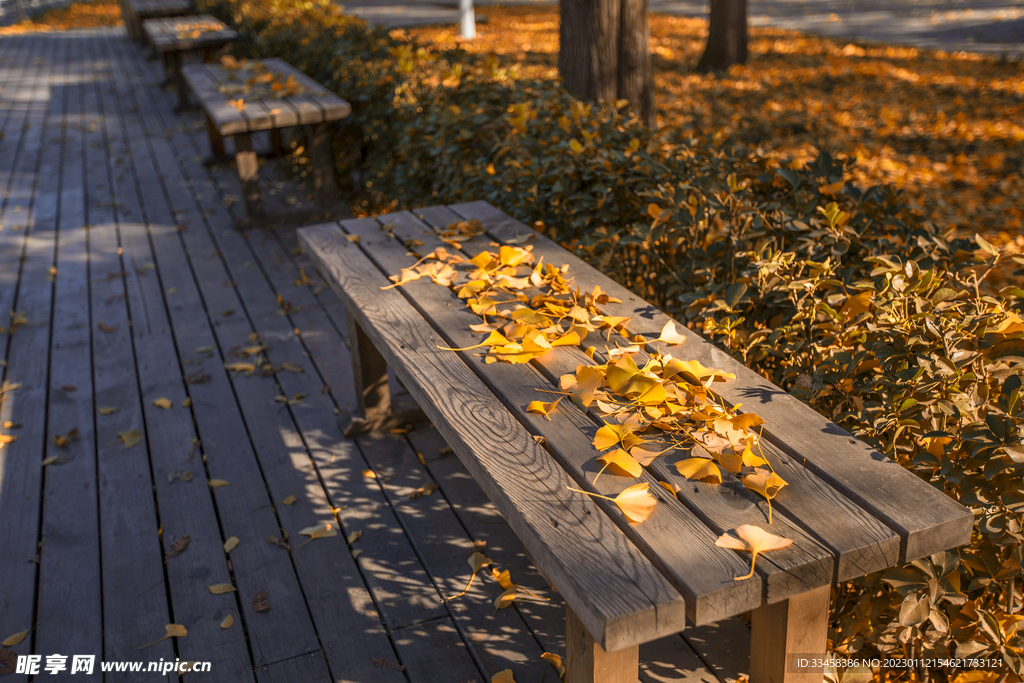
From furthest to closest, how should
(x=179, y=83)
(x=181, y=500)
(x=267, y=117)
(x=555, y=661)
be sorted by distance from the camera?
(x=179, y=83) → (x=267, y=117) → (x=181, y=500) → (x=555, y=661)

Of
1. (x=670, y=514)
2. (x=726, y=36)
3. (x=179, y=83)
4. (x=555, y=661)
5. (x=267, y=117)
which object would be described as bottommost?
(x=555, y=661)

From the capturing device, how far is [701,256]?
2.22m

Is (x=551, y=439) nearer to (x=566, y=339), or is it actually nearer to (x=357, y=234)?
(x=566, y=339)

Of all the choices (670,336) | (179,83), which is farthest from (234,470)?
(179,83)

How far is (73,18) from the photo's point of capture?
17719mm

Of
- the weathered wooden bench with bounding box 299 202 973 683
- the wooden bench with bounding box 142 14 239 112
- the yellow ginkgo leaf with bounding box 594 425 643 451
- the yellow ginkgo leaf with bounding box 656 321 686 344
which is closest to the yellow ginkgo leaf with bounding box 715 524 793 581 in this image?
the weathered wooden bench with bounding box 299 202 973 683

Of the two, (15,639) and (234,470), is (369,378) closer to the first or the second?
(234,470)

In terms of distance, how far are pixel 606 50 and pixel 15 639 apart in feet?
12.2

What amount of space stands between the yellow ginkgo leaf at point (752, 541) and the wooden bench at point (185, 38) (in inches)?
294

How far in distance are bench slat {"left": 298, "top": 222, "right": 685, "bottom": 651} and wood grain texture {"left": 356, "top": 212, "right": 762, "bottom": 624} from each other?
0.02m

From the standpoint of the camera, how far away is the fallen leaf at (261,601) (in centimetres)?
199

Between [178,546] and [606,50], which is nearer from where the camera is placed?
[178,546]

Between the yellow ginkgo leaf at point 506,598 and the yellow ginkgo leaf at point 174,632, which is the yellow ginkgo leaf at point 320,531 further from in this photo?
the yellow ginkgo leaf at point 506,598

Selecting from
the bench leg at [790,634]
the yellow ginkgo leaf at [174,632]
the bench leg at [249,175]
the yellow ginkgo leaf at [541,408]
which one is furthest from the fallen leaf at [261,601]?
the bench leg at [249,175]
